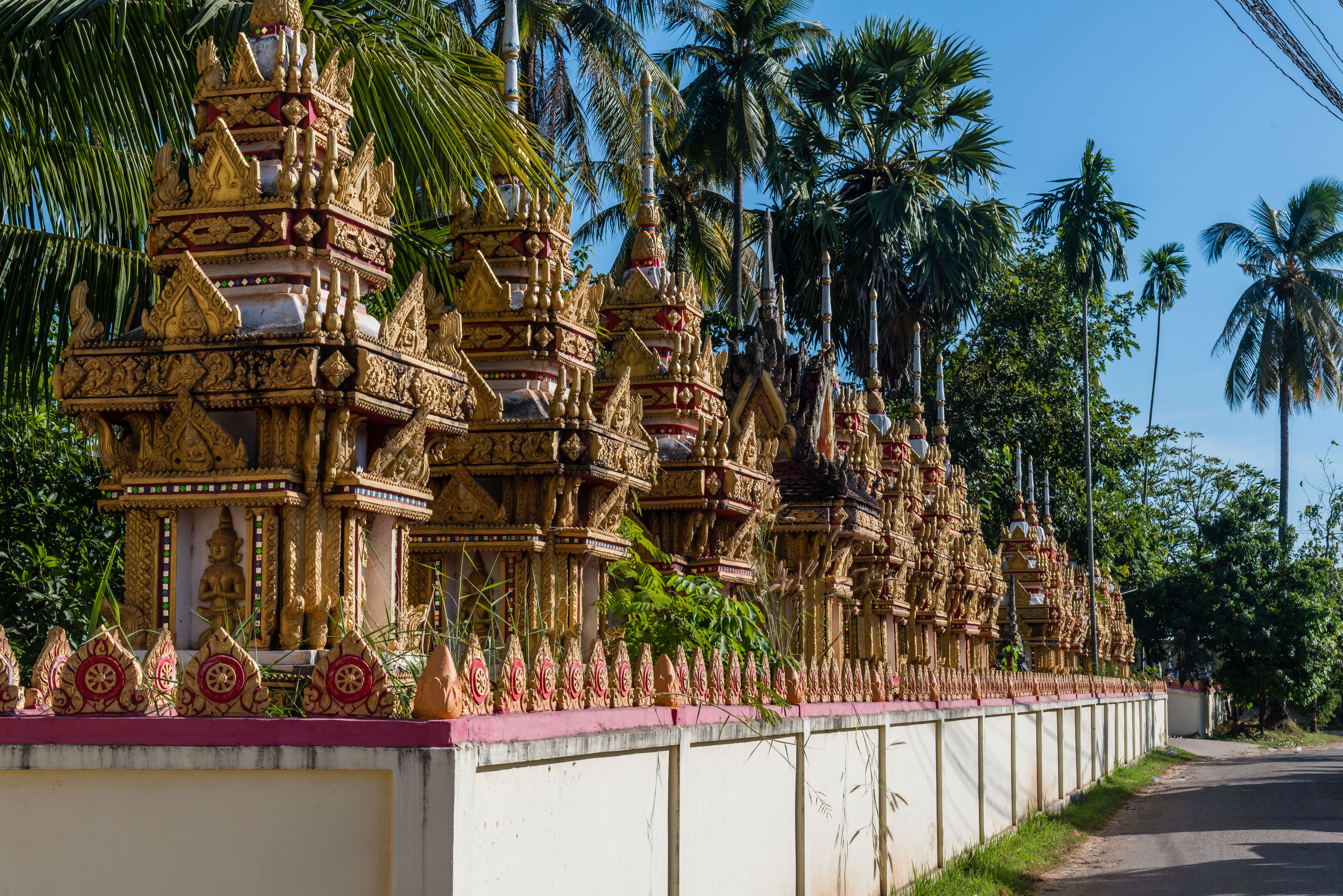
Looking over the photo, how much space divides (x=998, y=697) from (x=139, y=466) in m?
11.9

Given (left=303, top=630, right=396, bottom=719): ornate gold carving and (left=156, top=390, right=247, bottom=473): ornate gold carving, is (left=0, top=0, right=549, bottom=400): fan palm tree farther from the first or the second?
(left=303, top=630, right=396, bottom=719): ornate gold carving

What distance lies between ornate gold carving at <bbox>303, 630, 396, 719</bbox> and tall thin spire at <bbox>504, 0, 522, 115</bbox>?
237 inches

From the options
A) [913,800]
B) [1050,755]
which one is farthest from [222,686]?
[1050,755]

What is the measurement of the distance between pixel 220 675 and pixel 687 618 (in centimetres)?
417

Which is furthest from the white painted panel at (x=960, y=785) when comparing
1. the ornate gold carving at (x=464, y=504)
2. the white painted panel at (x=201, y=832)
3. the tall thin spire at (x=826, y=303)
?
the white painted panel at (x=201, y=832)

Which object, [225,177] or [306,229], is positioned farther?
[225,177]

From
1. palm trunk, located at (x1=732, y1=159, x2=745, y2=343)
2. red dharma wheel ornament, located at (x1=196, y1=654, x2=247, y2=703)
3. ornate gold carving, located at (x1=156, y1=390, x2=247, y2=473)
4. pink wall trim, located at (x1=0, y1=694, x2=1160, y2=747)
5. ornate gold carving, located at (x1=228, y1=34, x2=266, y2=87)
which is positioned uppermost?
palm trunk, located at (x1=732, y1=159, x2=745, y2=343)

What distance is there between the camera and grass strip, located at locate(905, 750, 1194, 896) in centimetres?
1221

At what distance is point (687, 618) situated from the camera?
8750 mm

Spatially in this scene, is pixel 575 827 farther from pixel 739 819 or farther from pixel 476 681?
pixel 739 819

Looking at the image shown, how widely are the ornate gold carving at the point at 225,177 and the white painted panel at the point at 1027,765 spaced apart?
1279 centimetres

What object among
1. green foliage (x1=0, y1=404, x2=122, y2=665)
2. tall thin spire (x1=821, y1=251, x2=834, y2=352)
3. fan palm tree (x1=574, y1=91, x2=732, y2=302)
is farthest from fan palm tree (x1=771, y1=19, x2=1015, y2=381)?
green foliage (x1=0, y1=404, x2=122, y2=665)

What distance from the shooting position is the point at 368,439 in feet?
24.0

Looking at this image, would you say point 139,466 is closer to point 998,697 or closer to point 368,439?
point 368,439
